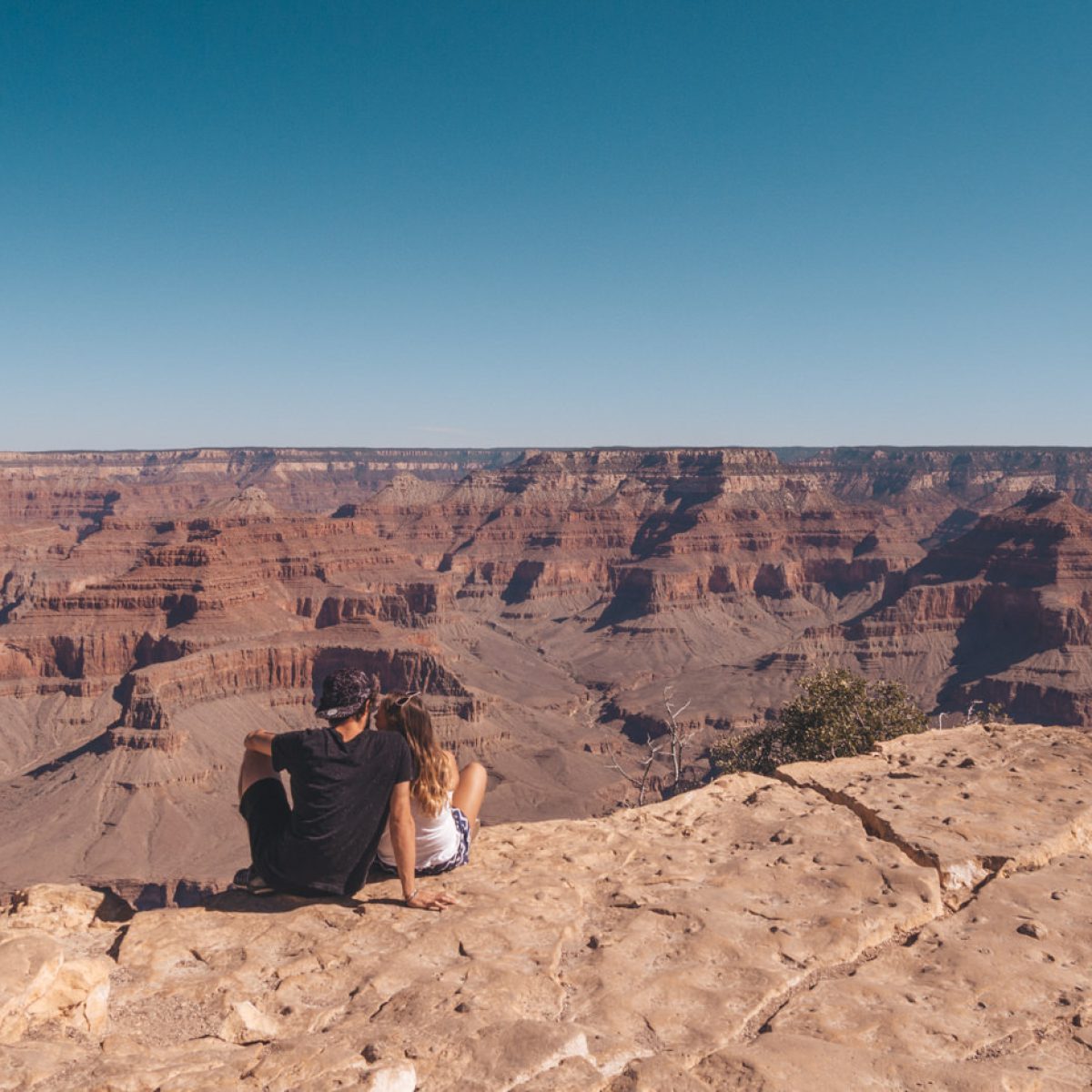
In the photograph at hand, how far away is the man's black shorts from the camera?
379 inches

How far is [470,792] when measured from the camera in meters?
11.2

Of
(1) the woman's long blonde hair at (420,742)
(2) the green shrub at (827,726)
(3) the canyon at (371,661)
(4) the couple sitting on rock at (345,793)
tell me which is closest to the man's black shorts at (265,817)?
(4) the couple sitting on rock at (345,793)

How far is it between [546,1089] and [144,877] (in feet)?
227

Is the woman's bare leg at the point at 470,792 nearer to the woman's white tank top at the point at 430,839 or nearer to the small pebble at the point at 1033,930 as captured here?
the woman's white tank top at the point at 430,839

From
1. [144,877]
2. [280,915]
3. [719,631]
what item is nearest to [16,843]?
[144,877]

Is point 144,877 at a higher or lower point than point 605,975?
lower

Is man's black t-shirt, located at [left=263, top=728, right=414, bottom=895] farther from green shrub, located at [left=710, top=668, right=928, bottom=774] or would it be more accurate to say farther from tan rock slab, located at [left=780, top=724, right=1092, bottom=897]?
green shrub, located at [left=710, top=668, right=928, bottom=774]

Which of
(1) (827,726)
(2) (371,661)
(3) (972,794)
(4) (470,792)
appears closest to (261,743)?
(4) (470,792)

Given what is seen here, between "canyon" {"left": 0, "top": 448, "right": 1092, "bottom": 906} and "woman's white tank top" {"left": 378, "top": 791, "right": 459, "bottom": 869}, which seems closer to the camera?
"woman's white tank top" {"left": 378, "top": 791, "right": 459, "bottom": 869}

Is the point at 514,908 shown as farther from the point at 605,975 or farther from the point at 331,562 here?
the point at 331,562

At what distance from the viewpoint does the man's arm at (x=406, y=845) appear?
9344mm

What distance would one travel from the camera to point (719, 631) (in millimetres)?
176500

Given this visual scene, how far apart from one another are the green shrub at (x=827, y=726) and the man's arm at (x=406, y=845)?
62.8 feet

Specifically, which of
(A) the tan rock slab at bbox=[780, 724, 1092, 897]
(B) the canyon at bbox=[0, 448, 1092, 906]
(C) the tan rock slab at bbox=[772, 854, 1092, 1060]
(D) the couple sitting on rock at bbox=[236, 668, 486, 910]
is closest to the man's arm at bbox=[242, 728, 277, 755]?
(D) the couple sitting on rock at bbox=[236, 668, 486, 910]
